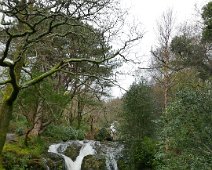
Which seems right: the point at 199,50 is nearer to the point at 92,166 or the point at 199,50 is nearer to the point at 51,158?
the point at 92,166

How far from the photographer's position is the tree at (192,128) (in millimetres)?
9781

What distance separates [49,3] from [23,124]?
12661 mm

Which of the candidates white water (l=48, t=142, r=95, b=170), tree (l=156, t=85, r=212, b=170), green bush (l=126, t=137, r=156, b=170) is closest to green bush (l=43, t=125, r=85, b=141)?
white water (l=48, t=142, r=95, b=170)

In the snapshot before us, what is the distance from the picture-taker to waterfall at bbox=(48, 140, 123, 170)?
57.1 ft

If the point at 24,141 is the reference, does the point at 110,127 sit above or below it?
above

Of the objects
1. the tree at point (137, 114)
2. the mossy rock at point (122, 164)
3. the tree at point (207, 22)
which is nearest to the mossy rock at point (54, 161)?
the mossy rock at point (122, 164)

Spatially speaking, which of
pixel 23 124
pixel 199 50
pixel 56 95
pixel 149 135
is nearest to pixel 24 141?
pixel 56 95

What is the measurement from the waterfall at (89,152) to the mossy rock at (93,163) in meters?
0.23

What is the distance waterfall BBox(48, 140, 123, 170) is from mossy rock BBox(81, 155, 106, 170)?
231 mm

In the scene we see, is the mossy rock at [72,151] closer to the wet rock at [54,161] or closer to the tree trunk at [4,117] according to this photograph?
the wet rock at [54,161]

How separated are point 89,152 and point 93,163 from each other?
143 centimetres

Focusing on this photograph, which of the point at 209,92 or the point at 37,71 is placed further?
the point at 37,71

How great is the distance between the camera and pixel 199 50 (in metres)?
23.7

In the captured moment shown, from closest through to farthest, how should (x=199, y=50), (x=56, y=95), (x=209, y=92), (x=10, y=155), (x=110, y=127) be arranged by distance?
A: (x=209, y=92) < (x=10, y=155) < (x=56, y=95) < (x=199, y=50) < (x=110, y=127)
